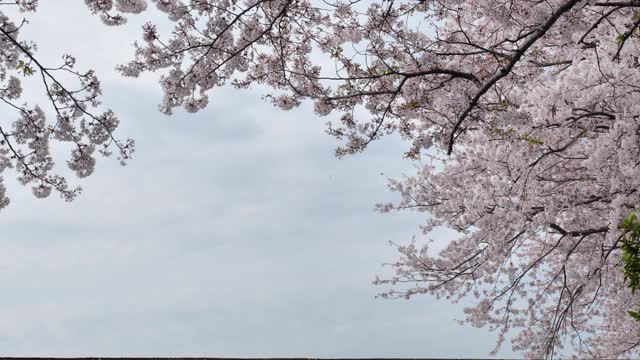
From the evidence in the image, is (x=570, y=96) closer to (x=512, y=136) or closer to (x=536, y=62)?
(x=512, y=136)

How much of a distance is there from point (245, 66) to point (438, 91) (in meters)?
2.92

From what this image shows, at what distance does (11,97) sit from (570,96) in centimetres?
740

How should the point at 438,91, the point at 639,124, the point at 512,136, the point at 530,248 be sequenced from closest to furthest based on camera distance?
the point at 639,124, the point at 512,136, the point at 438,91, the point at 530,248

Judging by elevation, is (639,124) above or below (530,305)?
above

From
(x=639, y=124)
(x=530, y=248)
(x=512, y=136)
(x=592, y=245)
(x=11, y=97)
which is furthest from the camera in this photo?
(x=530, y=248)

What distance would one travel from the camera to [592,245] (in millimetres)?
11180

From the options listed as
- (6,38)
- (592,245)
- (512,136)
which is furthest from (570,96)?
(6,38)

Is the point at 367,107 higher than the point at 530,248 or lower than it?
higher

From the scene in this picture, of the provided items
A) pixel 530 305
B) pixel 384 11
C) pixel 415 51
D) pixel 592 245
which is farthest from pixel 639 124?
pixel 530 305

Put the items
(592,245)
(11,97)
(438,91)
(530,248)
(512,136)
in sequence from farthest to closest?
(530,248) < (592,245) < (438,91) < (512,136) < (11,97)

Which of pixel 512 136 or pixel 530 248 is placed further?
pixel 530 248

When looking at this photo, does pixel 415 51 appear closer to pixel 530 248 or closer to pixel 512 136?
pixel 512 136

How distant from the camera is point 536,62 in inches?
366

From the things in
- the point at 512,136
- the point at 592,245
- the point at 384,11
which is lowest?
the point at 592,245
